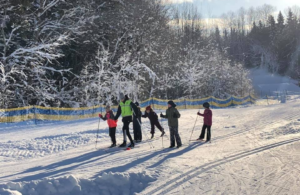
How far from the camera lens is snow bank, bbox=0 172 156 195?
6051mm

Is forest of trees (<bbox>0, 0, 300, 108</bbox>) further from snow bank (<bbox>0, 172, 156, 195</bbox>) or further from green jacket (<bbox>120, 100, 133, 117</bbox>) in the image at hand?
snow bank (<bbox>0, 172, 156, 195</bbox>)

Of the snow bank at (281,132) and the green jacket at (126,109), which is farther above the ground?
the green jacket at (126,109)

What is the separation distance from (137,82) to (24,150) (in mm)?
19639

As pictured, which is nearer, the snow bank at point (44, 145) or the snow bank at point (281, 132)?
the snow bank at point (44, 145)

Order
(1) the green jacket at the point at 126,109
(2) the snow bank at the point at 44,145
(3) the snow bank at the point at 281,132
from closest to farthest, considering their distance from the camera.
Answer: (1) the green jacket at the point at 126,109, (2) the snow bank at the point at 44,145, (3) the snow bank at the point at 281,132

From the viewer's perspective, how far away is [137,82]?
98.2 ft

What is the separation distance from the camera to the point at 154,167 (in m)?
7.51

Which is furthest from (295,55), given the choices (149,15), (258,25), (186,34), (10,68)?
(10,68)

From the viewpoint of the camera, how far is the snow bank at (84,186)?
605 cm

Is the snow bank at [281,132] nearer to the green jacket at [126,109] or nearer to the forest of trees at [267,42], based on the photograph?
the green jacket at [126,109]

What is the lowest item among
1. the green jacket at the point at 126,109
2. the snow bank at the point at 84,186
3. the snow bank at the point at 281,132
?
the snow bank at the point at 84,186

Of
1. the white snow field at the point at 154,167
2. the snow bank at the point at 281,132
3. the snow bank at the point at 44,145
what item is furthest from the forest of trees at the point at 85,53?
the snow bank at the point at 281,132

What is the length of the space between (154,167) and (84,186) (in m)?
1.92

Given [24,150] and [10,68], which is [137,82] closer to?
[10,68]
